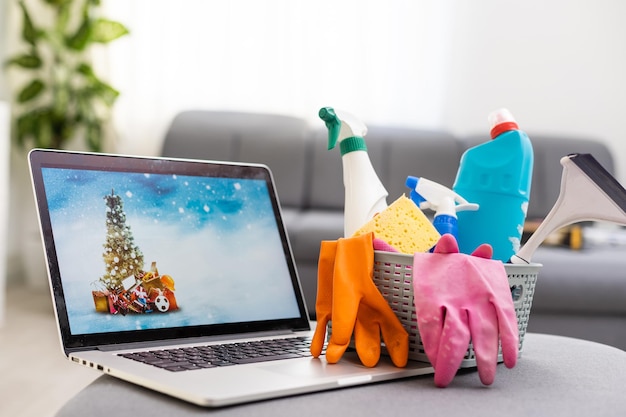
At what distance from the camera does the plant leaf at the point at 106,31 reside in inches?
117

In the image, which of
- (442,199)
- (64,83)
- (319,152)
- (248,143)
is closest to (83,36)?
(64,83)

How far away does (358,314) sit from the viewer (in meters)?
0.69

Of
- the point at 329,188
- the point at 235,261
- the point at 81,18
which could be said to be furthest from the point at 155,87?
the point at 235,261

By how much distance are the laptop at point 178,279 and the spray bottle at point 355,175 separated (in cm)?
12

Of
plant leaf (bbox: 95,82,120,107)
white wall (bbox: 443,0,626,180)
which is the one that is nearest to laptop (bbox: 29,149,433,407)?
plant leaf (bbox: 95,82,120,107)

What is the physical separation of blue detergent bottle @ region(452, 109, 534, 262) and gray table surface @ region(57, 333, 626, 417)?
0.15 meters

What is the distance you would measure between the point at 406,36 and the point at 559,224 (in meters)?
2.54

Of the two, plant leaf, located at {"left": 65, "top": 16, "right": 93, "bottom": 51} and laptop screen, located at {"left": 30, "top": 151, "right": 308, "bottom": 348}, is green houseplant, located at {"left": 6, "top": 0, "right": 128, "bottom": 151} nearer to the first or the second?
plant leaf, located at {"left": 65, "top": 16, "right": 93, "bottom": 51}

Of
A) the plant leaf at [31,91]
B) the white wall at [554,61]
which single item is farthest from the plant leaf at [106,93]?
the white wall at [554,61]

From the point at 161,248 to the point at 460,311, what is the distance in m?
0.33

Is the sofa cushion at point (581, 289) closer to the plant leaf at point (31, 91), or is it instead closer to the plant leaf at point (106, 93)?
the plant leaf at point (106, 93)

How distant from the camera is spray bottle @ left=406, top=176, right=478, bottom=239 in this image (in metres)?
0.76

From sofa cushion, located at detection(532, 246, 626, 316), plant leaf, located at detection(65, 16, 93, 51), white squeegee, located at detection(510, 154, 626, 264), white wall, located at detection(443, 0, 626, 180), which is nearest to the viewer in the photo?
white squeegee, located at detection(510, 154, 626, 264)

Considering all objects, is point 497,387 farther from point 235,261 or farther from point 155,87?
point 155,87
